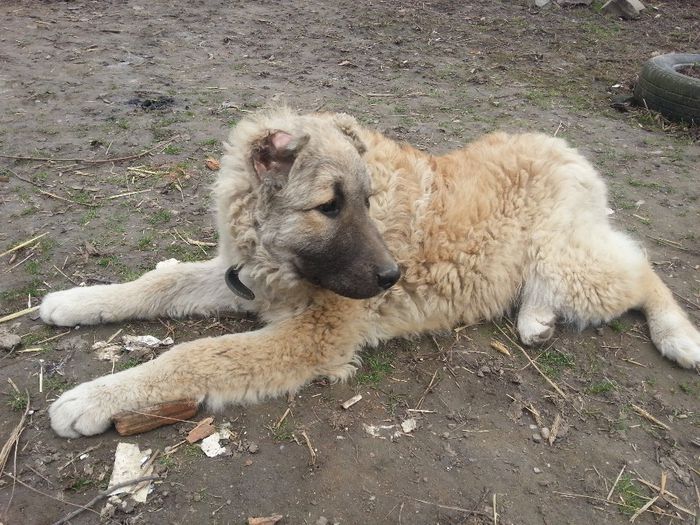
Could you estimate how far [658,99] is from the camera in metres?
7.20

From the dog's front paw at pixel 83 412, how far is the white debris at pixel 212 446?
518 mm

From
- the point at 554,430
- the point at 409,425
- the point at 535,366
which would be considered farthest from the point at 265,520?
the point at 535,366

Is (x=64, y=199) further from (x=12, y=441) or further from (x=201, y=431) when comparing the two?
(x=201, y=431)

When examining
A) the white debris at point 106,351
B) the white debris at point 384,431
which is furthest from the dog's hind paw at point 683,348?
the white debris at point 106,351

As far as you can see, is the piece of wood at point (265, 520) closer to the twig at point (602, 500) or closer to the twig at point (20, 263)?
the twig at point (602, 500)

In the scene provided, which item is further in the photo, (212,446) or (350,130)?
(350,130)

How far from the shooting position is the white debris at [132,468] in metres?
2.57

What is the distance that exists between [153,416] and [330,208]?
1556mm

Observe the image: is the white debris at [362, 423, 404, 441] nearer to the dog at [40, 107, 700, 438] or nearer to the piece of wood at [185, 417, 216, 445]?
the dog at [40, 107, 700, 438]

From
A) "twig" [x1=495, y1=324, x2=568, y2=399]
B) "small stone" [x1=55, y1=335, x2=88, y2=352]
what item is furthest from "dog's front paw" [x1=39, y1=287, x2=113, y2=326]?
"twig" [x1=495, y1=324, x2=568, y2=399]

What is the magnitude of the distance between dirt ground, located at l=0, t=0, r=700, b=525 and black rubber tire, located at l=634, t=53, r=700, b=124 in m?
0.30

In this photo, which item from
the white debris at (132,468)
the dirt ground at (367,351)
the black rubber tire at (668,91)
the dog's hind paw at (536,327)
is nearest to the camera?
the white debris at (132,468)

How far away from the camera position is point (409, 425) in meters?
3.10

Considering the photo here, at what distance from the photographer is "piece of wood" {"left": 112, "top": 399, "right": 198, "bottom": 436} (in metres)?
2.84
